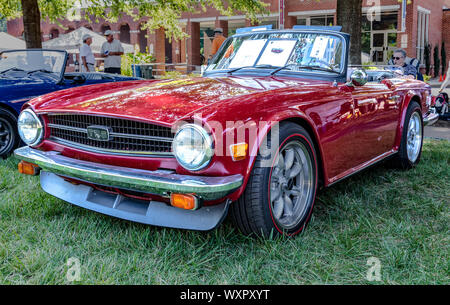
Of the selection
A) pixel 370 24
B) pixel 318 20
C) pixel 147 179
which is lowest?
pixel 147 179

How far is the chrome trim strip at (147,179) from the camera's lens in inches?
87.7

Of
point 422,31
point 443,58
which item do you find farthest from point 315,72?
point 443,58

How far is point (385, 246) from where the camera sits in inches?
105

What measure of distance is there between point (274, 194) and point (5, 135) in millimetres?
3825

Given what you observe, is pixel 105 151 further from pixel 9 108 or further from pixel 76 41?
pixel 76 41

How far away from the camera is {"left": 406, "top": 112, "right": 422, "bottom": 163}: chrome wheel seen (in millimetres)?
4734

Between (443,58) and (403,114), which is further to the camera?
(443,58)

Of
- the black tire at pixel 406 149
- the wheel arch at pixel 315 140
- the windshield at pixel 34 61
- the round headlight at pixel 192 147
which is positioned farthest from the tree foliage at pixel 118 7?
the round headlight at pixel 192 147

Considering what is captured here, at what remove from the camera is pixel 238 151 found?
232 centimetres

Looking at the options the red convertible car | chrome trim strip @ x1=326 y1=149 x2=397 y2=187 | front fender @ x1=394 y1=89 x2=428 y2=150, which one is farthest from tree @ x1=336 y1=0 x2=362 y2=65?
the red convertible car
